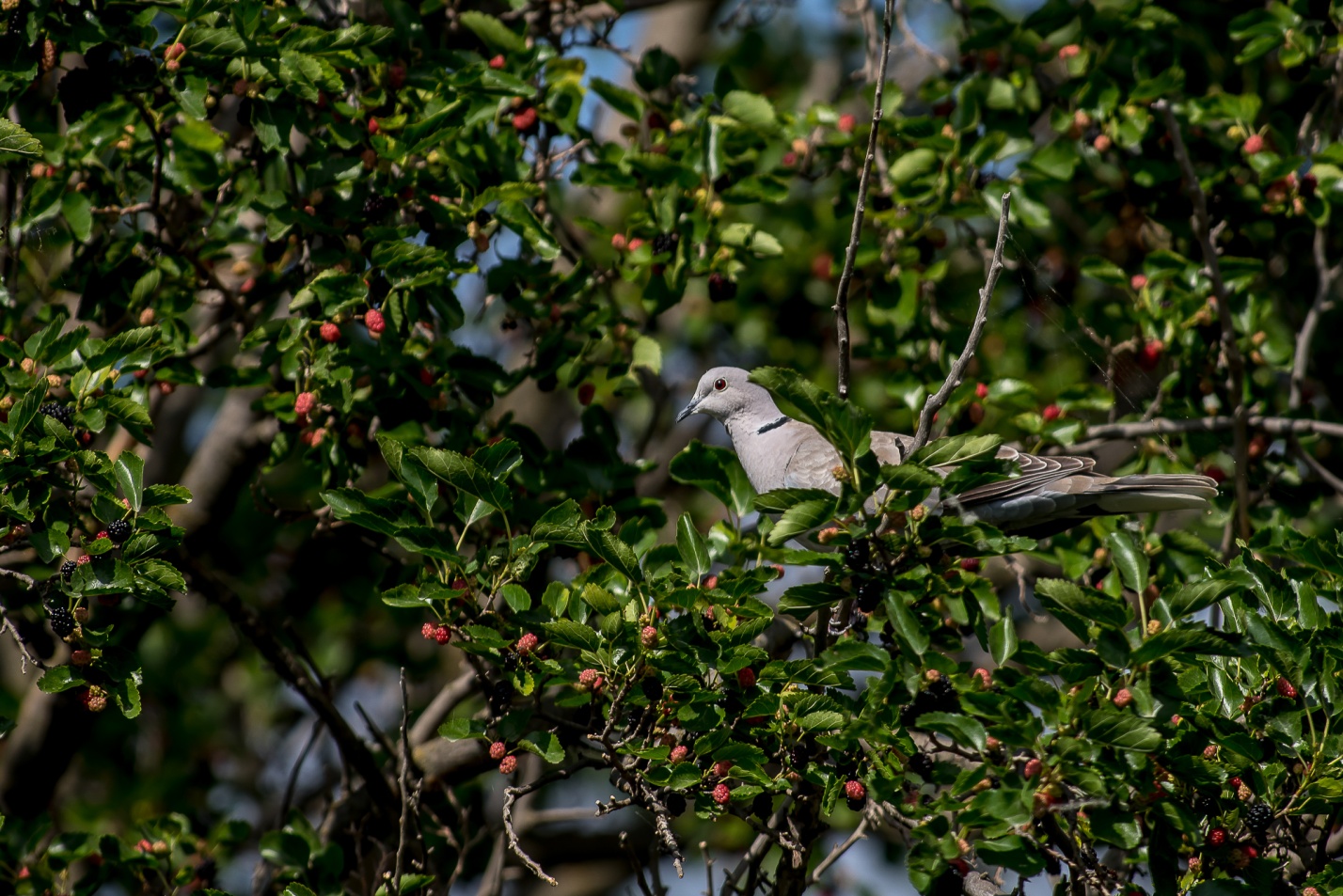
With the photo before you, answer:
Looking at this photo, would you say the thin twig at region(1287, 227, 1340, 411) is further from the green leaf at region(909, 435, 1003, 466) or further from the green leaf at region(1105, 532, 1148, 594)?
the green leaf at region(909, 435, 1003, 466)

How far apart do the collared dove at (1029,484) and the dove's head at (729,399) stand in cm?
A: 26

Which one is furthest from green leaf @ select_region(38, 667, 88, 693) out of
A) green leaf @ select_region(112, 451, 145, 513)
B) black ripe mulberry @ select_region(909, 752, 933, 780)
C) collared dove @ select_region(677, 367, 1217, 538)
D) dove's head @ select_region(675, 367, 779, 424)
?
dove's head @ select_region(675, 367, 779, 424)

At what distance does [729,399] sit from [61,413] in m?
2.70

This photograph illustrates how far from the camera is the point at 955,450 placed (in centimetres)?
282

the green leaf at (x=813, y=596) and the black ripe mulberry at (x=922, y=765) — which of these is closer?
the green leaf at (x=813, y=596)

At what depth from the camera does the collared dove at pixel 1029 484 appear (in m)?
4.08

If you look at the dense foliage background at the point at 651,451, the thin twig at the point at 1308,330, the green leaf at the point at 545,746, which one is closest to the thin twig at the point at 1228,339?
the dense foliage background at the point at 651,451

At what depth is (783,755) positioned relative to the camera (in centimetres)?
316

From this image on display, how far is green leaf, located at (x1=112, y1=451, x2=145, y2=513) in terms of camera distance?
3.08 m

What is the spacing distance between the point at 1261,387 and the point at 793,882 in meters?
2.73

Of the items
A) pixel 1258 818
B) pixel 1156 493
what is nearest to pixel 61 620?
pixel 1258 818

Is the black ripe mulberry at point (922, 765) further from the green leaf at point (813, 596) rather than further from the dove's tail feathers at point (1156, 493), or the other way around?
the dove's tail feathers at point (1156, 493)

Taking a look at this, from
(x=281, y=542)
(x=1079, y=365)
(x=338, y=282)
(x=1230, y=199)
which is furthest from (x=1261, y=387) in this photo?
(x=281, y=542)

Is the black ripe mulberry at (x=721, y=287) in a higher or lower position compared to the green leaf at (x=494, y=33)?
lower
